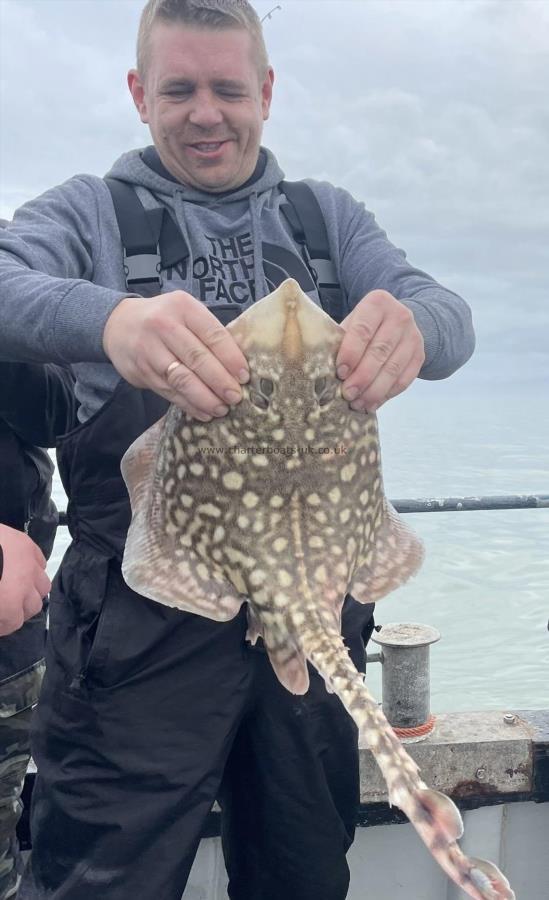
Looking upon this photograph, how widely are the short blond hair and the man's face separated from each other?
0.03 meters

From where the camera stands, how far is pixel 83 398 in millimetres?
2568

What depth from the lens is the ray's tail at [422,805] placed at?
4.30ft

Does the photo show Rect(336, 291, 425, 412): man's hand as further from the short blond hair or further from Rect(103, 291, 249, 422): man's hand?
the short blond hair

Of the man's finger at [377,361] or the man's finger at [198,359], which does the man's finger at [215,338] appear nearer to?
the man's finger at [198,359]

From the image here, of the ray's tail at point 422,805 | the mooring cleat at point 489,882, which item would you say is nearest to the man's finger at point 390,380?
the ray's tail at point 422,805

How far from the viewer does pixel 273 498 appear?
1882 mm

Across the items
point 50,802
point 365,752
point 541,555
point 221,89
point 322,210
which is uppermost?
point 221,89

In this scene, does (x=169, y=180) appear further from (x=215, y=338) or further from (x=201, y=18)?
(x=215, y=338)

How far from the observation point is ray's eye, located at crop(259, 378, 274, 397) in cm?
183

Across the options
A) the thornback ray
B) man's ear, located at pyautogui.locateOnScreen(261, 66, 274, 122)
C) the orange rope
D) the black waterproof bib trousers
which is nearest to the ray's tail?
the thornback ray

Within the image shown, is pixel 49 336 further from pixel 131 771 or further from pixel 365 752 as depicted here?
pixel 365 752

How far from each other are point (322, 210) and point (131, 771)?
2.19 metres

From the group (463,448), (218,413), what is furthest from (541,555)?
(463,448)

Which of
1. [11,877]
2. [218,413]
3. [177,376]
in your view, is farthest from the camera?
[11,877]
